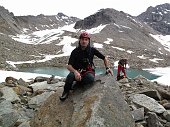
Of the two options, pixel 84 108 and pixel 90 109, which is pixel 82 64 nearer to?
pixel 84 108

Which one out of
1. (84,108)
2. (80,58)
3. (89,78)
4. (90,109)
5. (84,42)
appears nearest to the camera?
(90,109)

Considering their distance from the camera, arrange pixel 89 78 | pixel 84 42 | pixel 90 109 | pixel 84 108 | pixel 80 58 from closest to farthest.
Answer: pixel 90 109, pixel 84 108, pixel 84 42, pixel 89 78, pixel 80 58

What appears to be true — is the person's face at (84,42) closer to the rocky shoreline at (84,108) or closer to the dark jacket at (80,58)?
the dark jacket at (80,58)

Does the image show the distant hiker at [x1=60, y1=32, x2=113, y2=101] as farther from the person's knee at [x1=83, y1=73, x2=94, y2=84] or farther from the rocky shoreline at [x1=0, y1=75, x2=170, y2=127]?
the rocky shoreline at [x1=0, y1=75, x2=170, y2=127]

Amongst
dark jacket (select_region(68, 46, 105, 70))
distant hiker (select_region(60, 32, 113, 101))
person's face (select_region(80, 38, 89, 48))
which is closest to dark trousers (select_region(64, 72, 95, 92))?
distant hiker (select_region(60, 32, 113, 101))

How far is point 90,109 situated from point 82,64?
224 centimetres

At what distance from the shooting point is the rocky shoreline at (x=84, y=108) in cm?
895

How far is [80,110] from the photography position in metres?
9.21

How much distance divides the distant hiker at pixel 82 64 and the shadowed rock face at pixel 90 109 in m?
0.29

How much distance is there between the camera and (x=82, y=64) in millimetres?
10633

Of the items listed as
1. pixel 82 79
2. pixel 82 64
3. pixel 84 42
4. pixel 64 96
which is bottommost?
pixel 64 96

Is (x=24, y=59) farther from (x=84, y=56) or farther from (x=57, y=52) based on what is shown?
(x=84, y=56)

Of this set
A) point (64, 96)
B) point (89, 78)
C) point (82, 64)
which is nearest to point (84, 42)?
point (82, 64)

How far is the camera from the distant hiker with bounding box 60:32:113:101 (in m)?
10.3
